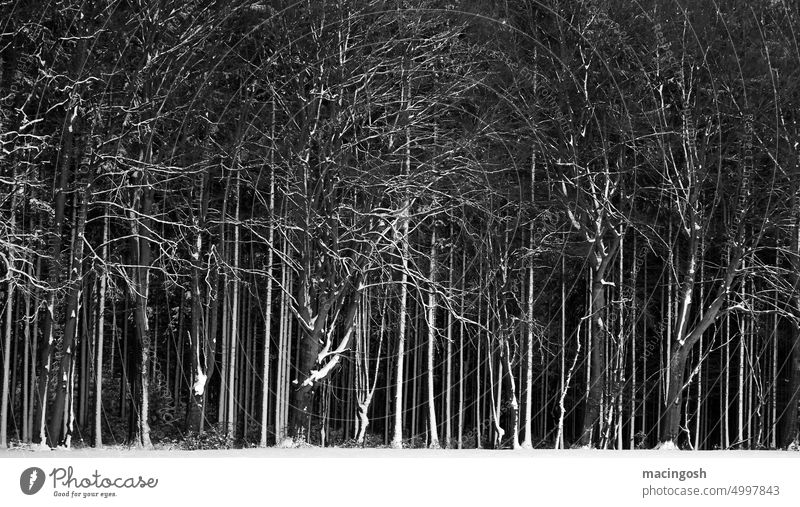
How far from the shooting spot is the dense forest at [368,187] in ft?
62.5

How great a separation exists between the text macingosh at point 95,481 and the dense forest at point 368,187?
5.14 m

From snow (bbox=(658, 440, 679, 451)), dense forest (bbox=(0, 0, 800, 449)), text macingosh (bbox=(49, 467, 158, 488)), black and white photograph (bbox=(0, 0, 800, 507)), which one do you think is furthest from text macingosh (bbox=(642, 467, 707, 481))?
snow (bbox=(658, 440, 679, 451))

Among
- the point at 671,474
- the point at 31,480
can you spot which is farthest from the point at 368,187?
the point at 31,480

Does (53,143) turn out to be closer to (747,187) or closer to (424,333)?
(424,333)

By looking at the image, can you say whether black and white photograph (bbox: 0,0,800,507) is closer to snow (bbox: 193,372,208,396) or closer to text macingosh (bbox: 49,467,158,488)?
snow (bbox: 193,372,208,396)

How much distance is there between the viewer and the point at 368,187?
2005 cm

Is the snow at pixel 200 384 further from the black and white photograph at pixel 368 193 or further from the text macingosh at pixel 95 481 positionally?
the text macingosh at pixel 95 481

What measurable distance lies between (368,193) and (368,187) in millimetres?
153

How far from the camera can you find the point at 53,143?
19.2 meters

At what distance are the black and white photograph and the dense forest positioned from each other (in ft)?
0.30

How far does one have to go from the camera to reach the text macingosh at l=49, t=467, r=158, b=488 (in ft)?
42.1

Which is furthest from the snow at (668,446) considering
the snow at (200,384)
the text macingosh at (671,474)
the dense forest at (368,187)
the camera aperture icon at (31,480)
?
the camera aperture icon at (31,480)

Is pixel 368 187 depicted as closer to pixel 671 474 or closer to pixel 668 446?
pixel 668 446

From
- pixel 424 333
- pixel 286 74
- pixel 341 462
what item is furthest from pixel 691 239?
pixel 341 462
